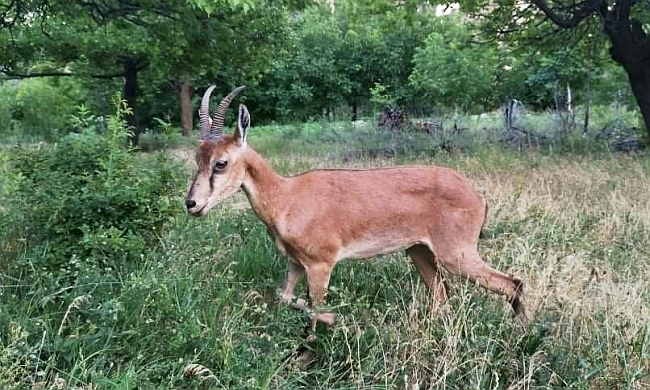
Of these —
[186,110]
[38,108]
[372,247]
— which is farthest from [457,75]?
[372,247]

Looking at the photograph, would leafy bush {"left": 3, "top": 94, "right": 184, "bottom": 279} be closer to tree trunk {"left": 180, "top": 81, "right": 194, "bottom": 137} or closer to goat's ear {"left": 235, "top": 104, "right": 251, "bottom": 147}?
goat's ear {"left": 235, "top": 104, "right": 251, "bottom": 147}

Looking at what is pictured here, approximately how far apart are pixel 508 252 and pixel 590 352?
1.78 meters

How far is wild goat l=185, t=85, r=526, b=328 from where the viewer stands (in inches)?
176

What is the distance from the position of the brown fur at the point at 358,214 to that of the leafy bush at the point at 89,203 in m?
0.67

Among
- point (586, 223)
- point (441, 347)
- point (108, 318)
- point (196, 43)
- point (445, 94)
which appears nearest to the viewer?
point (108, 318)

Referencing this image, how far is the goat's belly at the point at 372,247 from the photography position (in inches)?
185

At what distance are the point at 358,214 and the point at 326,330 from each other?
832 millimetres

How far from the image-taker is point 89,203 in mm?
4520

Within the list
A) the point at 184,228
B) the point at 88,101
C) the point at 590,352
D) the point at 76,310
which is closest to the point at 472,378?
the point at 590,352

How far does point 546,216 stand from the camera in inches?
266

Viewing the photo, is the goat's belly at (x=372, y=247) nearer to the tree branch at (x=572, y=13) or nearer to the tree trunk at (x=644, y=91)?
the tree branch at (x=572, y=13)

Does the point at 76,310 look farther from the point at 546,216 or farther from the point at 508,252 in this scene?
the point at 546,216

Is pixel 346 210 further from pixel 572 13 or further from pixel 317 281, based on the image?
pixel 572 13

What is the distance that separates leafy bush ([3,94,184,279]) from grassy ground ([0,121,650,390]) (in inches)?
8.5
